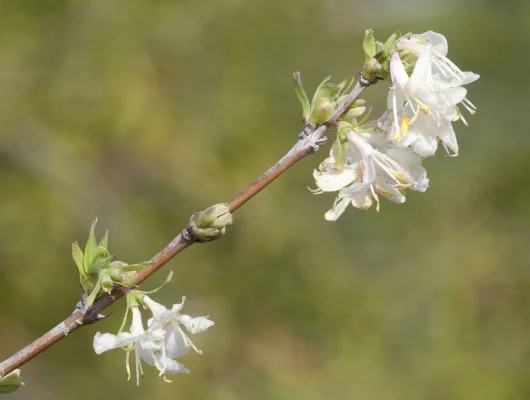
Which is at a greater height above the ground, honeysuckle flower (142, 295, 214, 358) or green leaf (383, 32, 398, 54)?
green leaf (383, 32, 398, 54)

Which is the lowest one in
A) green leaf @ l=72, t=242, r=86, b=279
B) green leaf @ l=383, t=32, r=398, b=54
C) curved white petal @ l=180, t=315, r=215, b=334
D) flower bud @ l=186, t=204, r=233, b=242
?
curved white petal @ l=180, t=315, r=215, b=334

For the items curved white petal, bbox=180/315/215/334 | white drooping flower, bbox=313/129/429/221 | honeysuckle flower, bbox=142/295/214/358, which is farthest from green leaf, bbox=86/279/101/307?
white drooping flower, bbox=313/129/429/221

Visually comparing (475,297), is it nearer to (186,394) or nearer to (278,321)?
(278,321)

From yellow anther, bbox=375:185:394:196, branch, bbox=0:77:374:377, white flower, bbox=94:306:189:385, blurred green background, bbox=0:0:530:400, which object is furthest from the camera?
blurred green background, bbox=0:0:530:400

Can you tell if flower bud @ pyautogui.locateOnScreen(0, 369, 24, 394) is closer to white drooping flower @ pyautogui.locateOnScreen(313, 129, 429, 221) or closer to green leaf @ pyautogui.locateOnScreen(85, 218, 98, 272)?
green leaf @ pyautogui.locateOnScreen(85, 218, 98, 272)

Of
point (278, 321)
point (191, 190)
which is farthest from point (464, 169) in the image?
point (191, 190)

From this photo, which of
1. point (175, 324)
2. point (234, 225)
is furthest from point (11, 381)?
point (234, 225)

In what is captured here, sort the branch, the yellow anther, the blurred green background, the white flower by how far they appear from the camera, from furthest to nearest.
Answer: the blurred green background < the yellow anther < the white flower < the branch
